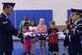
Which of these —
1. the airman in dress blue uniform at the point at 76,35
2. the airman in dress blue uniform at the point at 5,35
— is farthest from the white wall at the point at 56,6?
the airman in dress blue uniform at the point at 5,35

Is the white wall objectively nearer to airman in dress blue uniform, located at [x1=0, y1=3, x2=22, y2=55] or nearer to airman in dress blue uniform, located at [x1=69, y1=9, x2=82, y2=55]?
airman in dress blue uniform, located at [x1=69, y1=9, x2=82, y2=55]

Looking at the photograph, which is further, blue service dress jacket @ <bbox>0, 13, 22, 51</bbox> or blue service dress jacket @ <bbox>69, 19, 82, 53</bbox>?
blue service dress jacket @ <bbox>69, 19, 82, 53</bbox>

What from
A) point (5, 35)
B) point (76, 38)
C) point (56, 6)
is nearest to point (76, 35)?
point (76, 38)

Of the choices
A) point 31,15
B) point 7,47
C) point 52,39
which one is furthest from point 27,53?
point 31,15

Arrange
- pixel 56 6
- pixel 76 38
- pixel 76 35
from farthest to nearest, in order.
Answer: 1. pixel 56 6
2. pixel 76 38
3. pixel 76 35

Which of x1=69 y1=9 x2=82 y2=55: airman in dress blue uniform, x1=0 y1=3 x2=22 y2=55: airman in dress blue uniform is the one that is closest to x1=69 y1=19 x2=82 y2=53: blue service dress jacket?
x1=69 y1=9 x2=82 y2=55: airman in dress blue uniform

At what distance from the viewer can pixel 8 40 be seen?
731cm

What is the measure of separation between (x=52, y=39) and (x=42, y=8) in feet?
29.4

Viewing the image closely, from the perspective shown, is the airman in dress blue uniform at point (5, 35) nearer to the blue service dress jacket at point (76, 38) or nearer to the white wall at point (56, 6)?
the blue service dress jacket at point (76, 38)

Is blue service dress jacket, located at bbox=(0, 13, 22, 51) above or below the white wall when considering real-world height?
above

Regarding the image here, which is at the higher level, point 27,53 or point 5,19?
point 5,19

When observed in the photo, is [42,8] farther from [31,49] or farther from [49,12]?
[31,49]

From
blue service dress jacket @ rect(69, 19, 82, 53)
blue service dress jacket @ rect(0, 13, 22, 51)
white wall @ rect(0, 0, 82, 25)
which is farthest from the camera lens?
white wall @ rect(0, 0, 82, 25)

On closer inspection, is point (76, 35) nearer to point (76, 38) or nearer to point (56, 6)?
point (76, 38)
